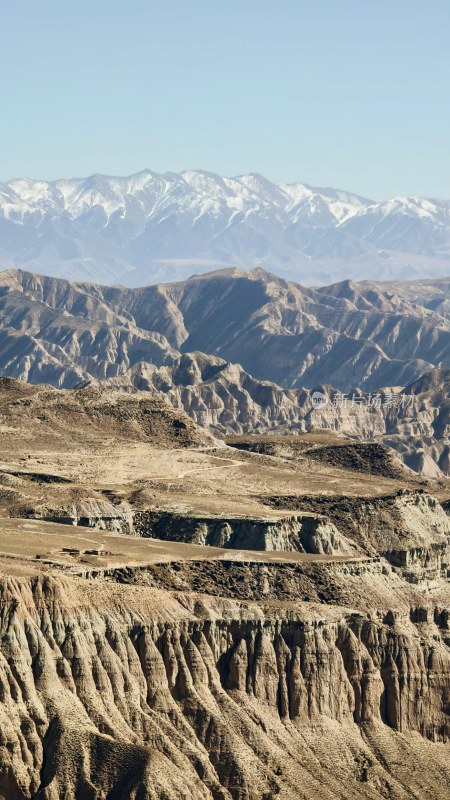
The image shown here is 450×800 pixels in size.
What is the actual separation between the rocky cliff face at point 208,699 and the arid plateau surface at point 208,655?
112 mm

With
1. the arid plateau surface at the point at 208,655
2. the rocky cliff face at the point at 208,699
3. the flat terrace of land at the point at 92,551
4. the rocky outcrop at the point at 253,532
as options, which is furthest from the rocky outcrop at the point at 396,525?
the rocky cliff face at the point at 208,699

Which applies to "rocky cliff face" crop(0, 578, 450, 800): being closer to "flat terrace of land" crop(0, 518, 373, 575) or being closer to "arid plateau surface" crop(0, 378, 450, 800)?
"arid plateau surface" crop(0, 378, 450, 800)

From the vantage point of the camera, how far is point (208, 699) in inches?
4439

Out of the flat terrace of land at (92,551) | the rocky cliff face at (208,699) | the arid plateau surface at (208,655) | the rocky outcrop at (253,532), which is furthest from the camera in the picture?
the rocky outcrop at (253,532)

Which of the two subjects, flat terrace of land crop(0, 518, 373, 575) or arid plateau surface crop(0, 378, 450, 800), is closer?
arid plateau surface crop(0, 378, 450, 800)

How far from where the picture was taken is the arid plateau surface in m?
101

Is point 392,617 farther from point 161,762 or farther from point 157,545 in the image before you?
point 161,762

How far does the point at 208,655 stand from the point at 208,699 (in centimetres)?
314

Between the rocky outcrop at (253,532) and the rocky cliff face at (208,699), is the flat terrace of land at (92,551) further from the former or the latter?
the rocky cliff face at (208,699)

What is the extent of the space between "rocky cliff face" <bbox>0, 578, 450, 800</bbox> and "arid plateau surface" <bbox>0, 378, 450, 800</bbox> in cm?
11

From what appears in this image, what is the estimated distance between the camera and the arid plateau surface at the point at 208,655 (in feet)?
331

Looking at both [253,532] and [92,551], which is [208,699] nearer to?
[92,551]

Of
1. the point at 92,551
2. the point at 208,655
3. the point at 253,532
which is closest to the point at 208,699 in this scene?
the point at 208,655

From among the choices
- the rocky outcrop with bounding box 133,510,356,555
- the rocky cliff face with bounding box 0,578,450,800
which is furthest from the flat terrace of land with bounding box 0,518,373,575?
the rocky cliff face with bounding box 0,578,450,800
